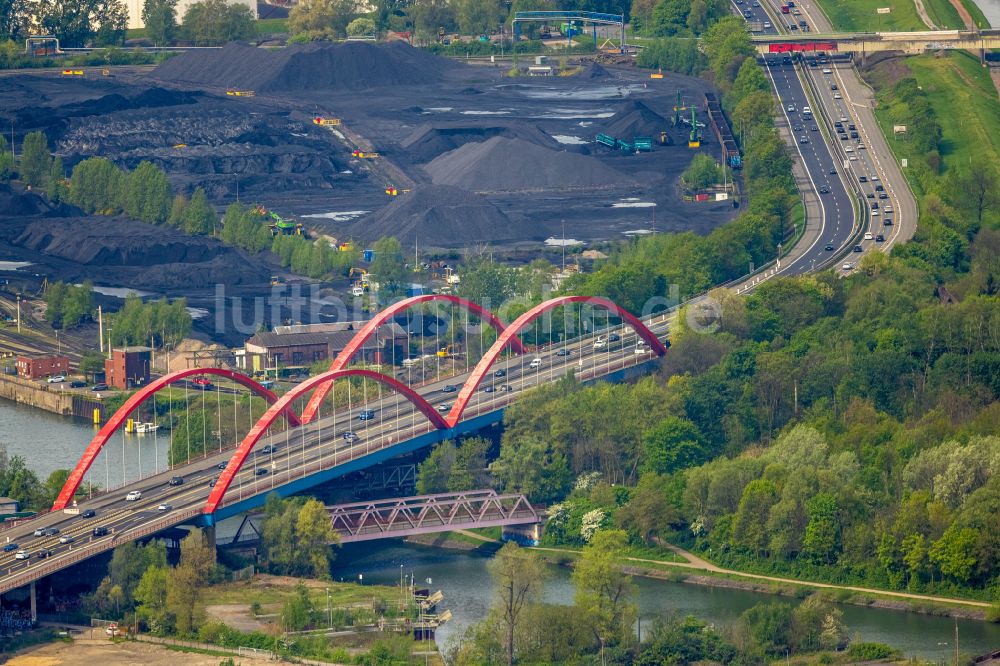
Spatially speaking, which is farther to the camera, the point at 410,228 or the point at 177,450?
the point at 410,228

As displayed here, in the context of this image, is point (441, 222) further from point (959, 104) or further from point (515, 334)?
point (959, 104)

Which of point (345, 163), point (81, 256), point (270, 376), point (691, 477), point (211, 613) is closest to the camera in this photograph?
point (211, 613)

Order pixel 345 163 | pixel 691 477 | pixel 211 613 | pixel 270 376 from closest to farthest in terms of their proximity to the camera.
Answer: pixel 211 613 < pixel 691 477 < pixel 270 376 < pixel 345 163

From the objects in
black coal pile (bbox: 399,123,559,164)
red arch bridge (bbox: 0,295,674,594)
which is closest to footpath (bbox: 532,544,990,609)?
red arch bridge (bbox: 0,295,674,594)

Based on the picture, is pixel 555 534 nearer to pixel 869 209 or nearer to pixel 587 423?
pixel 587 423

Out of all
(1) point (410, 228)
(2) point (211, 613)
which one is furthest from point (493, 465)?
(1) point (410, 228)

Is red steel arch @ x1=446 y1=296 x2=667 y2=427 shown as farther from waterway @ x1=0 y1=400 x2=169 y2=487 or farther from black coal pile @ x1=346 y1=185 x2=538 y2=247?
black coal pile @ x1=346 y1=185 x2=538 y2=247
